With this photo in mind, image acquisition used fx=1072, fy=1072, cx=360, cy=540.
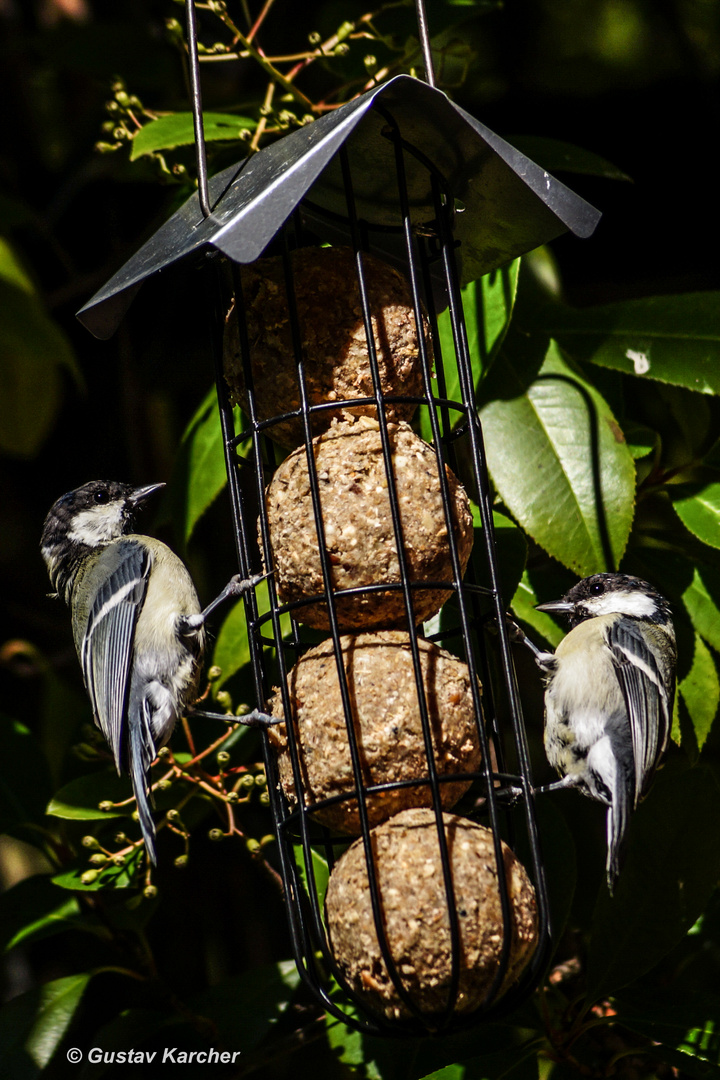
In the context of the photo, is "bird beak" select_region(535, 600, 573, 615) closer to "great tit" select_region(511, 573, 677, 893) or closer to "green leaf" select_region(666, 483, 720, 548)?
"great tit" select_region(511, 573, 677, 893)

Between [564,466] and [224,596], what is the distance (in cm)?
86

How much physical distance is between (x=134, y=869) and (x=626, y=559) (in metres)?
1.47

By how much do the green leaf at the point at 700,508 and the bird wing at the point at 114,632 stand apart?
1378mm

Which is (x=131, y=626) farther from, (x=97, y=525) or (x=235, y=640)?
(x=97, y=525)

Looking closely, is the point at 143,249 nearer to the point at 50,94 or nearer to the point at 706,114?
the point at 706,114

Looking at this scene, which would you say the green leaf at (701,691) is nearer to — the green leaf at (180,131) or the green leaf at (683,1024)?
the green leaf at (683,1024)

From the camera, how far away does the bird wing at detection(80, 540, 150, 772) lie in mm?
2562

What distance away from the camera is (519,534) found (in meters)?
2.50

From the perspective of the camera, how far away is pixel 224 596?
7.91 feet

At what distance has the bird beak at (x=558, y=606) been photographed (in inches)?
104

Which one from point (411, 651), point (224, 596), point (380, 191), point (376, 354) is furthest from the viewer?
point (224, 596)

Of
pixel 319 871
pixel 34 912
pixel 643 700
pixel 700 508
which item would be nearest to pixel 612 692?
pixel 643 700

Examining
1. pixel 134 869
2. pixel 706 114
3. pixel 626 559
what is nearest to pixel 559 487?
pixel 626 559

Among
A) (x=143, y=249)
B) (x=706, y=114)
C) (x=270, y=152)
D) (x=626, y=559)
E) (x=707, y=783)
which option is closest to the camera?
(x=270, y=152)
